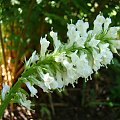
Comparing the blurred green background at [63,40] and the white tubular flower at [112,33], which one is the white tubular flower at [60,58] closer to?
the white tubular flower at [112,33]

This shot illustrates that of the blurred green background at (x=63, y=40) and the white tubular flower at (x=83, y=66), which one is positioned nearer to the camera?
the white tubular flower at (x=83, y=66)

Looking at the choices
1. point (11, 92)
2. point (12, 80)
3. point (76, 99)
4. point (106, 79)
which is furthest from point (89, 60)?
point (106, 79)

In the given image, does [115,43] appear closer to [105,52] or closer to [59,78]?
[105,52]

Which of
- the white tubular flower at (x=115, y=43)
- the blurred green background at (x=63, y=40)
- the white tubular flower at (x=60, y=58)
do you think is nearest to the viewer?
the white tubular flower at (x=60, y=58)

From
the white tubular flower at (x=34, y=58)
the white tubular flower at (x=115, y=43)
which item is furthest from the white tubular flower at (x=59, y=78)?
the white tubular flower at (x=115, y=43)

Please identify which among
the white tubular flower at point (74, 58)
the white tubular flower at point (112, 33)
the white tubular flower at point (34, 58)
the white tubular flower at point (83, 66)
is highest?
the white tubular flower at point (112, 33)

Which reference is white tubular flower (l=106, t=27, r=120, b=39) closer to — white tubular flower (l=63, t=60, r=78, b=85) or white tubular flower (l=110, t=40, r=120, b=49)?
white tubular flower (l=110, t=40, r=120, b=49)
